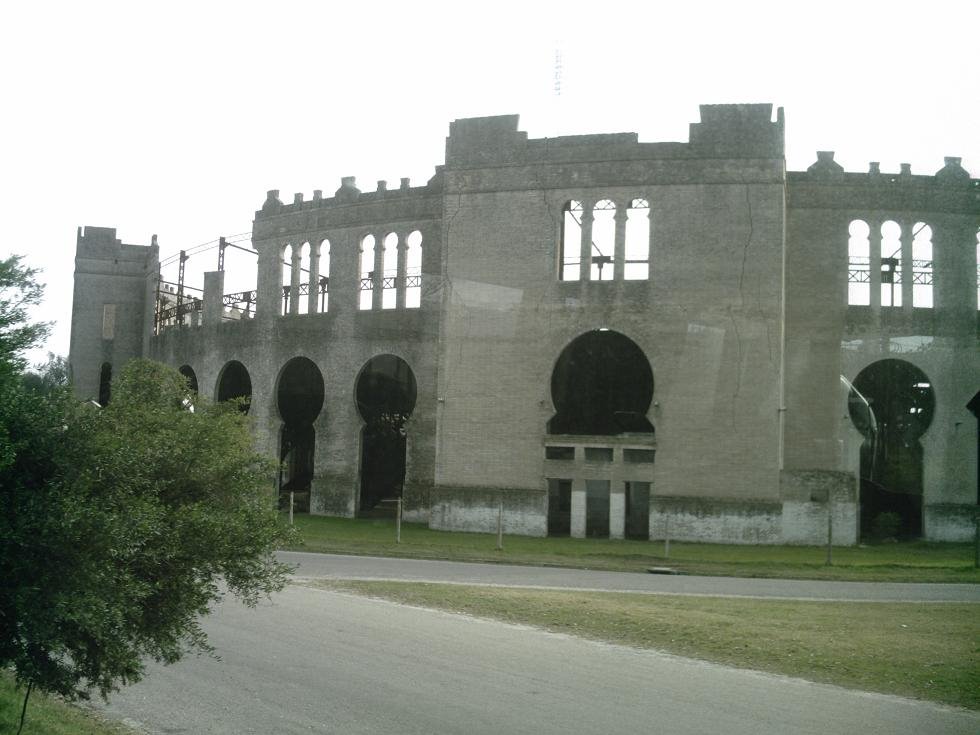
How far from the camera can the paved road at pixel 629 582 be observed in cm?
1931

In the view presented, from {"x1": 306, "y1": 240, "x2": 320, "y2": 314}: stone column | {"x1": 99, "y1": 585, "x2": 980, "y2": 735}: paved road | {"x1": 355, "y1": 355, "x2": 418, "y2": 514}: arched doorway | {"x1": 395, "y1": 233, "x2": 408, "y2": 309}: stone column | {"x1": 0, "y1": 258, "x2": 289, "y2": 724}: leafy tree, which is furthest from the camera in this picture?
{"x1": 306, "y1": 240, "x2": 320, "y2": 314}: stone column

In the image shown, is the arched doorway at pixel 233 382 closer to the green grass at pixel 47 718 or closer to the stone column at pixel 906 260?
the stone column at pixel 906 260

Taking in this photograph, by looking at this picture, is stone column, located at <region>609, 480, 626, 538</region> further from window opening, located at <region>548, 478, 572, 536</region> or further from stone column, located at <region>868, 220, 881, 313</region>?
stone column, located at <region>868, 220, 881, 313</region>

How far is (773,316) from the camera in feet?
106

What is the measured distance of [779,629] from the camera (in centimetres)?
1423

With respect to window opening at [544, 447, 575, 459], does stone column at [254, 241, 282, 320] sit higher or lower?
higher

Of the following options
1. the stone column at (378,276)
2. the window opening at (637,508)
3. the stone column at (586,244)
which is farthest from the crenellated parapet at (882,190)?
the stone column at (378,276)

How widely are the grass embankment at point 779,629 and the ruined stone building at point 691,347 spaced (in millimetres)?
14604

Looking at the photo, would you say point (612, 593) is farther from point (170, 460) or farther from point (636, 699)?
Result: point (170, 460)

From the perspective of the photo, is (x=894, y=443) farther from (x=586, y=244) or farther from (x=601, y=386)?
(x=586, y=244)

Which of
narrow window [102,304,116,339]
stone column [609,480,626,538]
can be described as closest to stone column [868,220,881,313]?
stone column [609,480,626,538]

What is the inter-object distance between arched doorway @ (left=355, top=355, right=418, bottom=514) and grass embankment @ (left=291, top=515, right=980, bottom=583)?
21.9ft

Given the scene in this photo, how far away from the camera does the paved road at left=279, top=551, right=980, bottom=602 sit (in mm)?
19312

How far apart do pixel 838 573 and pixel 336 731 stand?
17421mm
